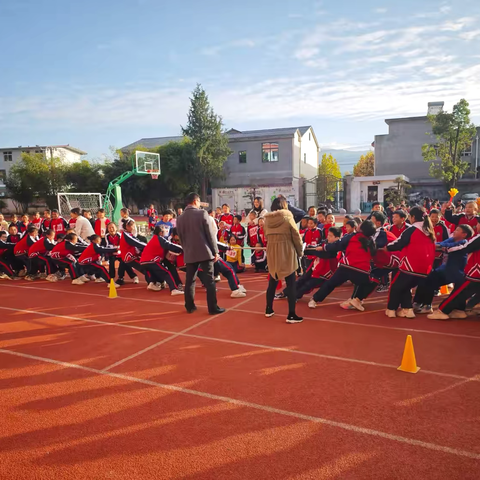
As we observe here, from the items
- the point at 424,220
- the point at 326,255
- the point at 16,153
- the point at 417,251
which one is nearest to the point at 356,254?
the point at 326,255

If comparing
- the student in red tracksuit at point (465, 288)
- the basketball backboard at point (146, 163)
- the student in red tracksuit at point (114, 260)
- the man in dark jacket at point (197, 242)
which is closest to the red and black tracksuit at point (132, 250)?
the student in red tracksuit at point (114, 260)

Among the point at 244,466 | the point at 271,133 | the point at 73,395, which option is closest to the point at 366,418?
the point at 244,466

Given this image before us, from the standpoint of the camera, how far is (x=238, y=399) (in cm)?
413

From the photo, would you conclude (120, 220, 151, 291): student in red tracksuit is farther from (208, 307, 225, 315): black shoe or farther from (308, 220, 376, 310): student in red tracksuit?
(308, 220, 376, 310): student in red tracksuit

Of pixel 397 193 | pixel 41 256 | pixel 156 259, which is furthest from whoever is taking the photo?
pixel 397 193

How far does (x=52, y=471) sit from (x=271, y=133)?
41.6 meters

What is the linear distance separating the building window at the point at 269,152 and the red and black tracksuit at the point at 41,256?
3201cm

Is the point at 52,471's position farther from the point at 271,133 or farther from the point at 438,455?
the point at 271,133

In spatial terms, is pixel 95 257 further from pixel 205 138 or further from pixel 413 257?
pixel 205 138

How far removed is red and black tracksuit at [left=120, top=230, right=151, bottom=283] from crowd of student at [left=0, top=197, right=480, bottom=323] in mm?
23

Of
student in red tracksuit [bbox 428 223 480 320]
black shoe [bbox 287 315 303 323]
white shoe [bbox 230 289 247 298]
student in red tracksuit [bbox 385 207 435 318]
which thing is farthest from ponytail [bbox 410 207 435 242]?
white shoe [bbox 230 289 247 298]

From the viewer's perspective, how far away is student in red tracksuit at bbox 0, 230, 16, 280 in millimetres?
12016

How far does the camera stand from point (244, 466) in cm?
310

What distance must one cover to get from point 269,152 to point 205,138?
268 inches
